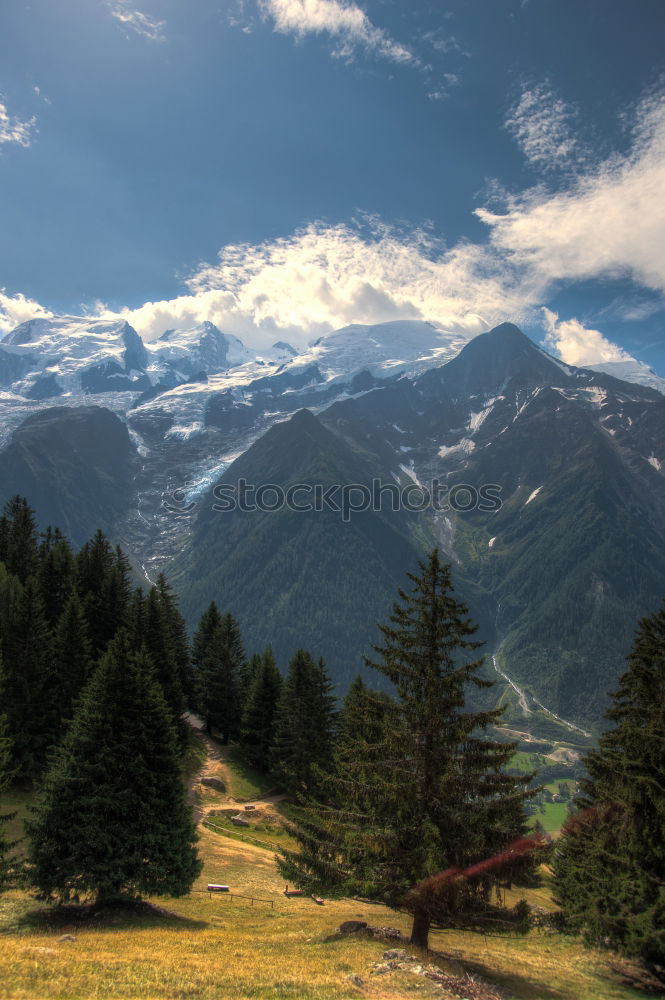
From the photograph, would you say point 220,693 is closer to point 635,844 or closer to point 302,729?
point 302,729

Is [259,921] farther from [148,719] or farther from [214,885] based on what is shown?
[148,719]

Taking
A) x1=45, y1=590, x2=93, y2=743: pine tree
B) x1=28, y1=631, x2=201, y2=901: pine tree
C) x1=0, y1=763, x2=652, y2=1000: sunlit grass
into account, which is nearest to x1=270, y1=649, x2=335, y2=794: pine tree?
x1=45, y1=590, x2=93, y2=743: pine tree

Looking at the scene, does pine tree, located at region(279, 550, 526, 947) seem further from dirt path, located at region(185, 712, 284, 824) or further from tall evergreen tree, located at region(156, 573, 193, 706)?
tall evergreen tree, located at region(156, 573, 193, 706)

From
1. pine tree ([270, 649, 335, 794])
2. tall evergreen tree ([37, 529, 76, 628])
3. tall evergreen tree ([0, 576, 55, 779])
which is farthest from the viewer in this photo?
tall evergreen tree ([37, 529, 76, 628])

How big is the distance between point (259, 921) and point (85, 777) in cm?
1230

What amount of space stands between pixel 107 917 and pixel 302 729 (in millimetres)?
39715

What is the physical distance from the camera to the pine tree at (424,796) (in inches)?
842

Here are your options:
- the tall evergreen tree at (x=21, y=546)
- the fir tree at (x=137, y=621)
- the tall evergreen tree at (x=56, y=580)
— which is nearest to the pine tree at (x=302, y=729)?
the fir tree at (x=137, y=621)

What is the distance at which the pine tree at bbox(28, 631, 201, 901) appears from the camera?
89.6 feet

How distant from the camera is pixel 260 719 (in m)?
72.5

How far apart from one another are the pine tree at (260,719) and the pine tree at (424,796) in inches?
1909

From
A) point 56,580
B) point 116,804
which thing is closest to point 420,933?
point 116,804

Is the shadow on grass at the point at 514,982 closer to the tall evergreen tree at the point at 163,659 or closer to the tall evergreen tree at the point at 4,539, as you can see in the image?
the tall evergreen tree at the point at 163,659

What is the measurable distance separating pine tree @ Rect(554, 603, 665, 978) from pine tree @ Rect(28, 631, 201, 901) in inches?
804
